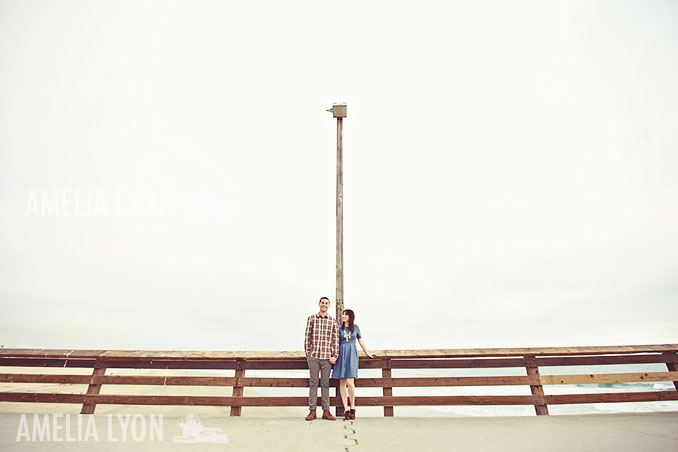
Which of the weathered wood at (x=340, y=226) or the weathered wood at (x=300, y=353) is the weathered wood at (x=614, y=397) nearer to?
the weathered wood at (x=300, y=353)

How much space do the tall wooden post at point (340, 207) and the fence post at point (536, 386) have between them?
9.84 ft

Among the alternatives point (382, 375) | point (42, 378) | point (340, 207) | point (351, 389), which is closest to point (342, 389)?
point (351, 389)

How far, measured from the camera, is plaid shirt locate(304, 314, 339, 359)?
17.7ft

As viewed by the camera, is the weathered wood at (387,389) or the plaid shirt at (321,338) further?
the weathered wood at (387,389)

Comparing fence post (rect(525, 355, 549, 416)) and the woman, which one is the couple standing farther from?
fence post (rect(525, 355, 549, 416))

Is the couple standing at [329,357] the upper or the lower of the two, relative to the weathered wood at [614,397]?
upper

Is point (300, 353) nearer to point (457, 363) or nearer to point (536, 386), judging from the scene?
point (457, 363)

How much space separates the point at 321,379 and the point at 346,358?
472 mm

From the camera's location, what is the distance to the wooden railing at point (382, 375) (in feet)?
18.0

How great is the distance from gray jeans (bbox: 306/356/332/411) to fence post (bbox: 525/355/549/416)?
3.07 meters

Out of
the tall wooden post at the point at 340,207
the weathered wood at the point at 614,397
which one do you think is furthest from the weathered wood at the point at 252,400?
the tall wooden post at the point at 340,207

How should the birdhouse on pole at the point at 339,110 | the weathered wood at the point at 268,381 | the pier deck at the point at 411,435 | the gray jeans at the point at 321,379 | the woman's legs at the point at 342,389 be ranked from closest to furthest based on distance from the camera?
the pier deck at the point at 411,435 → the gray jeans at the point at 321,379 → the woman's legs at the point at 342,389 → the weathered wood at the point at 268,381 → the birdhouse on pole at the point at 339,110

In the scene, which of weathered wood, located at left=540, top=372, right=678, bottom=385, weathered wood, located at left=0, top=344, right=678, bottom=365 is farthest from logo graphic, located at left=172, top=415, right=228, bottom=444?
weathered wood, located at left=540, top=372, right=678, bottom=385

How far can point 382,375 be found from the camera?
557 centimetres
